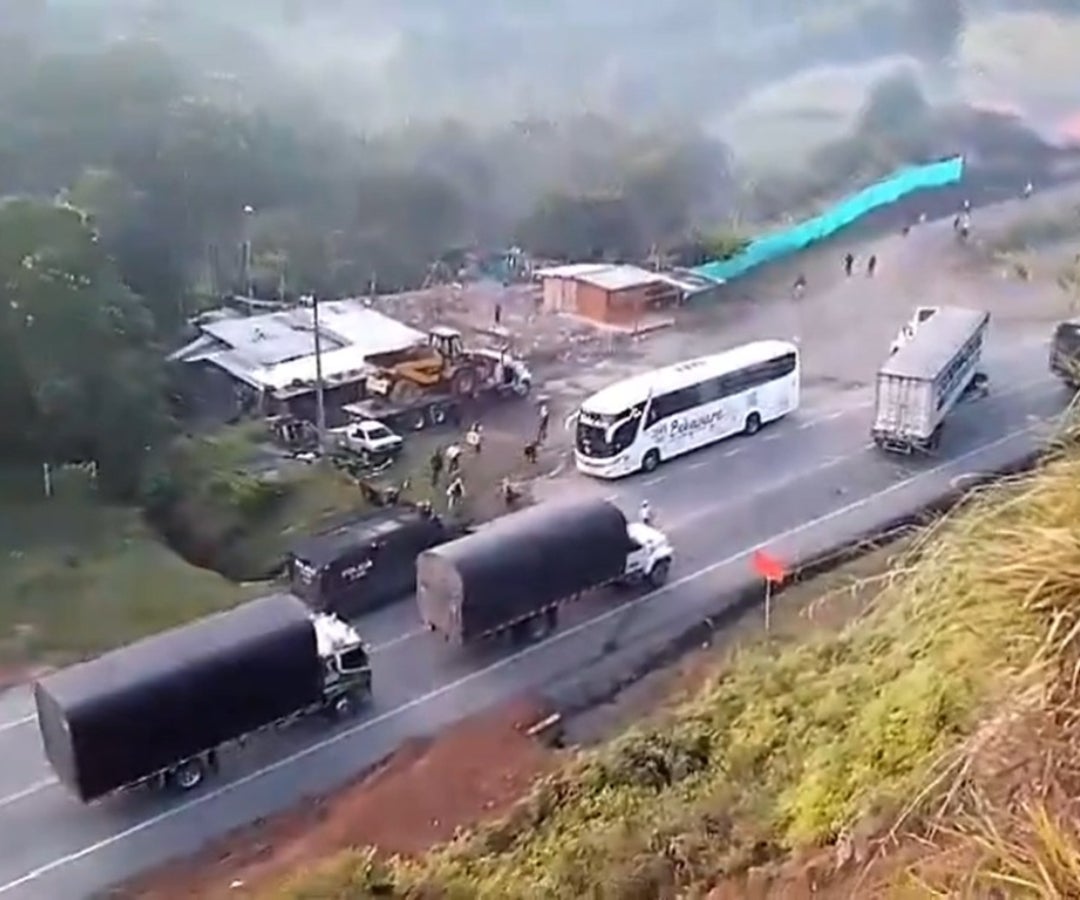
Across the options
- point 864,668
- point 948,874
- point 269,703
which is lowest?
point 269,703

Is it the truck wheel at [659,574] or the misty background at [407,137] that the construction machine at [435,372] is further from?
the truck wheel at [659,574]

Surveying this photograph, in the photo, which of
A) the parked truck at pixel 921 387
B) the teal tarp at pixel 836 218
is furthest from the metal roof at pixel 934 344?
the teal tarp at pixel 836 218

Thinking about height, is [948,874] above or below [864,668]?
above

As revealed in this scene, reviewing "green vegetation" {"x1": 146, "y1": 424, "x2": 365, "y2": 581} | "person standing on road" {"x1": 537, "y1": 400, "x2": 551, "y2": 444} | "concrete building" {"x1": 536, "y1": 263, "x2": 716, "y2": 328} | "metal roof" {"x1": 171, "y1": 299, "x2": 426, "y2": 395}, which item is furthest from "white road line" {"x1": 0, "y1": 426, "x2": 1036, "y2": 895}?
"concrete building" {"x1": 536, "y1": 263, "x2": 716, "y2": 328}

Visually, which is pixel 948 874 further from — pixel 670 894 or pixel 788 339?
pixel 788 339

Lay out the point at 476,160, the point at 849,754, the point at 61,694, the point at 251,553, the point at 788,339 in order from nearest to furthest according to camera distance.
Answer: the point at 849,754
the point at 61,694
the point at 251,553
the point at 788,339
the point at 476,160

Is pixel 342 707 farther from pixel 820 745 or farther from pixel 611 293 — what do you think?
pixel 611 293

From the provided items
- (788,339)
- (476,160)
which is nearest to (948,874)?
(788,339)
